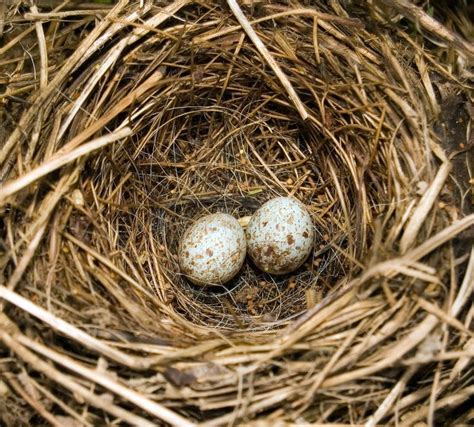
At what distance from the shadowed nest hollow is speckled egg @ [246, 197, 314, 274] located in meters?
0.13

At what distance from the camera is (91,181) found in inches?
75.4

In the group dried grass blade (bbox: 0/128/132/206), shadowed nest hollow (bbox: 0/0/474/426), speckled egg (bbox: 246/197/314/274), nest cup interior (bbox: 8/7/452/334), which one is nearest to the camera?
shadowed nest hollow (bbox: 0/0/474/426)

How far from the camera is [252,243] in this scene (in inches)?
82.7

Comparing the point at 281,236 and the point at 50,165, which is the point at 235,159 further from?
the point at 50,165

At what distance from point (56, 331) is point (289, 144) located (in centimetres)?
114

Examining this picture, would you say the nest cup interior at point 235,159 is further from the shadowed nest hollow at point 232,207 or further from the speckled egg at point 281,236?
the speckled egg at point 281,236

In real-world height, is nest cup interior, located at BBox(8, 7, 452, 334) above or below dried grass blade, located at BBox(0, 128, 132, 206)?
below

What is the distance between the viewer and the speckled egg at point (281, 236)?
6.61 feet

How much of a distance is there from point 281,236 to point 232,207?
397 millimetres

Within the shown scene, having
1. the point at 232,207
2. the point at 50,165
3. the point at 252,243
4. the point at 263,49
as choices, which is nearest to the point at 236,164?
the point at 232,207

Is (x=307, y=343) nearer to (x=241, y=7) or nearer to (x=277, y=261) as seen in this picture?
(x=277, y=261)

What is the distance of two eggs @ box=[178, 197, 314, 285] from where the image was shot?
202 cm

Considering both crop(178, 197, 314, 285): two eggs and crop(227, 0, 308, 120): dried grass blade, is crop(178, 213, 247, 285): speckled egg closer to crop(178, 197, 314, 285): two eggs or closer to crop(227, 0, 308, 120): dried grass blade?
crop(178, 197, 314, 285): two eggs

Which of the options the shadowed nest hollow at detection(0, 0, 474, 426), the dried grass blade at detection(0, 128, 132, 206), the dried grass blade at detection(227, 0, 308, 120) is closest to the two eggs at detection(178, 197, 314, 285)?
the shadowed nest hollow at detection(0, 0, 474, 426)
